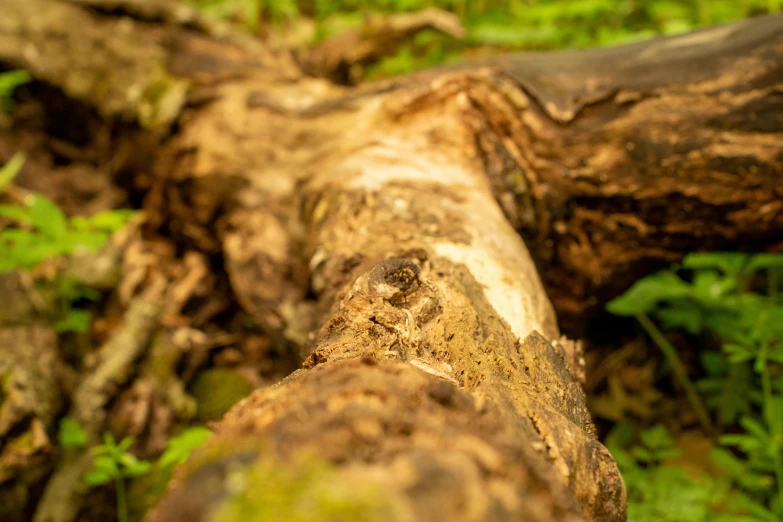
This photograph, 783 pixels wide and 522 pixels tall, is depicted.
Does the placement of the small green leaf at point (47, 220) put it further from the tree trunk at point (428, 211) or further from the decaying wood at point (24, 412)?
the tree trunk at point (428, 211)

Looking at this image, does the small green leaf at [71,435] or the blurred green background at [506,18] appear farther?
the blurred green background at [506,18]

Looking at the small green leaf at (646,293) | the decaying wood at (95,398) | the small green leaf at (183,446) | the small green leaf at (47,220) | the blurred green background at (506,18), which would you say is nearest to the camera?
the small green leaf at (183,446)

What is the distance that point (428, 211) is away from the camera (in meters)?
1.93

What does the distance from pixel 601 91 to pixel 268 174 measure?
1.45m

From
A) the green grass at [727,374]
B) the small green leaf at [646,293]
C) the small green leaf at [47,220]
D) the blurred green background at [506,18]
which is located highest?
the blurred green background at [506,18]

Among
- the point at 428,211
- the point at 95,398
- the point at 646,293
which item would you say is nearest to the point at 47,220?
the point at 95,398

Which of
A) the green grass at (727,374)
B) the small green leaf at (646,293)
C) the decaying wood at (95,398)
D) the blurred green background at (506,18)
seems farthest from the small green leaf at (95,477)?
the blurred green background at (506,18)

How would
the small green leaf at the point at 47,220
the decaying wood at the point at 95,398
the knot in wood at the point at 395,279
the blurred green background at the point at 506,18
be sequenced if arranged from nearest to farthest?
the knot in wood at the point at 395,279 < the decaying wood at the point at 95,398 < the small green leaf at the point at 47,220 < the blurred green background at the point at 506,18

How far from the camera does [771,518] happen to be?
6.52 ft

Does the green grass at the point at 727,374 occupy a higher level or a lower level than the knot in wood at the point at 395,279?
lower

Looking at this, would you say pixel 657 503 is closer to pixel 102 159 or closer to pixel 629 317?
pixel 629 317

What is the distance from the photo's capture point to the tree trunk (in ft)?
2.70

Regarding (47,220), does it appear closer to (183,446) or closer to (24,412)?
(24,412)

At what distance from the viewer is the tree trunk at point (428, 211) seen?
823mm
